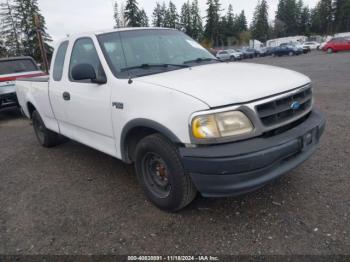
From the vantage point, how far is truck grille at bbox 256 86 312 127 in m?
2.53

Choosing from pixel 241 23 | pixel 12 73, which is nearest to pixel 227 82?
pixel 12 73

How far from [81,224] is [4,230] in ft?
2.63

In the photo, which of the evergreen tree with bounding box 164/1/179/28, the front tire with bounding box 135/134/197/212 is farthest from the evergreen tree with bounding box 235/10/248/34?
the front tire with bounding box 135/134/197/212

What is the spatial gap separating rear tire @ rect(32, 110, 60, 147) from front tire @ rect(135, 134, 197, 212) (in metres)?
2.99

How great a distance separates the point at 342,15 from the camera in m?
79.6

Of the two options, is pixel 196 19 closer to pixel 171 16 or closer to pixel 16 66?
pixel 171 16

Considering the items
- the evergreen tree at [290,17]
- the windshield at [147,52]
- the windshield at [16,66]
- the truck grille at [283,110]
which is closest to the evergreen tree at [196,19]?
the evergreen tree at [290,17]

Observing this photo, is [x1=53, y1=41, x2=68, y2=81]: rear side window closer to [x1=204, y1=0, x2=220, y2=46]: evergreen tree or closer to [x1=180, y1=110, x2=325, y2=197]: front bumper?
[x1=180, y1=110, x2=325, y2=197]: front bumper

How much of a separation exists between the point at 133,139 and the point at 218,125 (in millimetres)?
1168

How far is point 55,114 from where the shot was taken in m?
4.55

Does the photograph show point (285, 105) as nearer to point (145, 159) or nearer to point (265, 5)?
point (145, 159)

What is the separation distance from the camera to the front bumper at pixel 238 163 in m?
2.36

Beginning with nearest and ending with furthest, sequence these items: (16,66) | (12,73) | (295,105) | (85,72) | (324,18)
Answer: (295,105)
(85,72)
(12,73)
(16,66)
(324,18)

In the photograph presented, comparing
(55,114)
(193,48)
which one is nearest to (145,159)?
(193,48)
